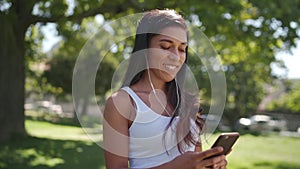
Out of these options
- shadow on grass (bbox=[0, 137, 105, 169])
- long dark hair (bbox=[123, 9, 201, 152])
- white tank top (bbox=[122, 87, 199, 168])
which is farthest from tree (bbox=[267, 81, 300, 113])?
white tank top (bbox=[122, 87, 199, 168])

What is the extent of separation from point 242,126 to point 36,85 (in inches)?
648

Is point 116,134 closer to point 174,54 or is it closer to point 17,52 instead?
point 174,54

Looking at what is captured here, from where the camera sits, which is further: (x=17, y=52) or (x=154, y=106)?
(x=17, y=52)

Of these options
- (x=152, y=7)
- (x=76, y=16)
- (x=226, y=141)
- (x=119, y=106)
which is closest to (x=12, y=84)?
(x=76, y=16)

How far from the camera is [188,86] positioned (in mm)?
1884

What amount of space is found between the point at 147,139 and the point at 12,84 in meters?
12.2

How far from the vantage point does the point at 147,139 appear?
1.58 meters

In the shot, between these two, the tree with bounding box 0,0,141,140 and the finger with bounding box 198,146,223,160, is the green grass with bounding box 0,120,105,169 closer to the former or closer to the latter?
the tree with bounding box 0,0,141,140

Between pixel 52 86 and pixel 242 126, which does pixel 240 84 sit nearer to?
pixel 242 126

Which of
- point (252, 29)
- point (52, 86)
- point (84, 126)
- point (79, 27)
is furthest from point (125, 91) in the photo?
point (52, 86)

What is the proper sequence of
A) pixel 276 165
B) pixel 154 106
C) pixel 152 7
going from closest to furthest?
pixel 154 106, pixel 152 7, pixel 276 165

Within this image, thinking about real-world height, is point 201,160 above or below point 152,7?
above

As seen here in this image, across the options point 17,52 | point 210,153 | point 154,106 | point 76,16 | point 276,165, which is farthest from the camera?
point 17,52

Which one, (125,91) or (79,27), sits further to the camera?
(79,27)
